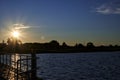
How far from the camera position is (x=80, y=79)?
43000 mm

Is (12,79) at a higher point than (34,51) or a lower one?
lower

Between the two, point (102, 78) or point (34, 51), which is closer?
point (34, 51)

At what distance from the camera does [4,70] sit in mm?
29047

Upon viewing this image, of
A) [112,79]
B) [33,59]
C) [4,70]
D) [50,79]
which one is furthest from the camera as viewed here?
[112,79]

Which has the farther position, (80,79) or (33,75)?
(80,79)

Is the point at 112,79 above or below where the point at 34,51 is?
below

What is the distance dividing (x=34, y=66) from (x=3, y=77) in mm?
4098

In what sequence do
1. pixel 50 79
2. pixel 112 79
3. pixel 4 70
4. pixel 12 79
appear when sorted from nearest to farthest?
pixel 12 79, pixel 4 70, pixel 50 79, pixel 112 79

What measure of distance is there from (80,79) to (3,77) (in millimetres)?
20343

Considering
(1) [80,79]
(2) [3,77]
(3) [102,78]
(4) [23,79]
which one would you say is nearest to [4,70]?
(2) [3,77]

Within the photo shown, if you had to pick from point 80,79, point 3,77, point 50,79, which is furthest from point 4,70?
point 80,79

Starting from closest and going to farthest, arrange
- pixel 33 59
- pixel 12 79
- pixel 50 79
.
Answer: pixel 33 59, pixel 12 79, pixel 50 79

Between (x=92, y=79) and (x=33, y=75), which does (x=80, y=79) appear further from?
(x=33, y=75)

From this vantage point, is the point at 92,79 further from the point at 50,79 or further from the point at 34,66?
the point at 34,66
